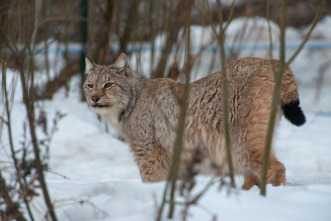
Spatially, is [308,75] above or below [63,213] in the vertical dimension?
above

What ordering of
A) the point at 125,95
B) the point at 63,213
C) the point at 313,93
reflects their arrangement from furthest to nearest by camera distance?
the point at 313,93 < the point at 125,95 < the point at 63,213

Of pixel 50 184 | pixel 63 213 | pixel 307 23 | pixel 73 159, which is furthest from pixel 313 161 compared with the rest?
pixel 307 23

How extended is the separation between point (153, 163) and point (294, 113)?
1.17m

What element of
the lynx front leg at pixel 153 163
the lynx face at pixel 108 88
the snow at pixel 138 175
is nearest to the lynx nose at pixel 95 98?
the lynx face at pixel 108 88

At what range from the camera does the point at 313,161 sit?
538 cm

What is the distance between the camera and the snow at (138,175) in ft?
7.60

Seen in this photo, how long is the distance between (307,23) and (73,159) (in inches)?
260

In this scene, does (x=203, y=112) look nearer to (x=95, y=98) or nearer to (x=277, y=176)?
(x=277, y=176)

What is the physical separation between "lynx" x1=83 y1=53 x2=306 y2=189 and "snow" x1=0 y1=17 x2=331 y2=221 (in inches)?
8.3

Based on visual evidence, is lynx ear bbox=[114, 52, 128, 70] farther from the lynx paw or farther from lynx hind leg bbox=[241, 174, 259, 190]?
the lynx paw

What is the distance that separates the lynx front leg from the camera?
389cm

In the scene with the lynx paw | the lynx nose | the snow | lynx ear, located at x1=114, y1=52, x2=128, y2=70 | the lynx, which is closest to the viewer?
the snow

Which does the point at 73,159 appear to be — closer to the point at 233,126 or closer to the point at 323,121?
the point at 233,126

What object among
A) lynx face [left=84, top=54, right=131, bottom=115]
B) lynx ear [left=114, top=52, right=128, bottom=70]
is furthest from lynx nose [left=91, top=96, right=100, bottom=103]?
lynx ear [left=114, top=52, right=128, bottom=70]
